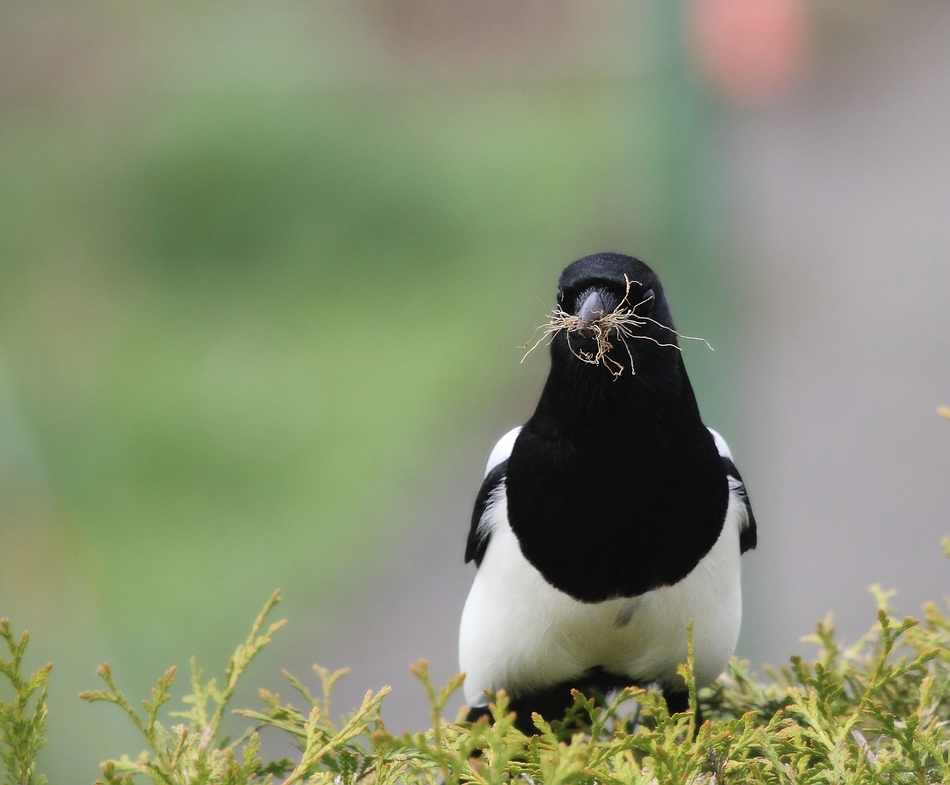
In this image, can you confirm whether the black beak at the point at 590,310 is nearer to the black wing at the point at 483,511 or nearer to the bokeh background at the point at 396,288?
the black wing at the point at 483,511

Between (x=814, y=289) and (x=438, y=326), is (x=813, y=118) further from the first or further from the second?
(x=438, y=326)

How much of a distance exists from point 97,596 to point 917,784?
10.9ft

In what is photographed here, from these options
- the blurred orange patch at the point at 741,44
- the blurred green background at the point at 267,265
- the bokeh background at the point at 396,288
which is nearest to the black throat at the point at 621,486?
the bokeh background at the point at 396,288

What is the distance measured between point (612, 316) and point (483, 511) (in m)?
Result: 0.47

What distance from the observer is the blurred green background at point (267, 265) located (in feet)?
14.2

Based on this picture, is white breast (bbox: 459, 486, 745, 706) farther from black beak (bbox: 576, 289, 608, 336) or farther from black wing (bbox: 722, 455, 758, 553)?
black beak (bbox: 576, 289, 608, 336)

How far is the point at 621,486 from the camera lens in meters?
1.56

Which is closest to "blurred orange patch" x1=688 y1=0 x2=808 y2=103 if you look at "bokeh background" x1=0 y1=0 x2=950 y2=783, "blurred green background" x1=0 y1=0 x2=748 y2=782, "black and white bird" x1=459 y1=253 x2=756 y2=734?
"bokeh background" x1=0 y1=0 x2=950 y2=783

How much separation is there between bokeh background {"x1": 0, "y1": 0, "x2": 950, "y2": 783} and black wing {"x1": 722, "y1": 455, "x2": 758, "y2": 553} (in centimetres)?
92

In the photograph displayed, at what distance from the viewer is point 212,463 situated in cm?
473

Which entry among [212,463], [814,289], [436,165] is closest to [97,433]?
[212,463]

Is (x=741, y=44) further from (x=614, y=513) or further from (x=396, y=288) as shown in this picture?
(x=396, y=288)

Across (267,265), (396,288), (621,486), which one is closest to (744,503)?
(621,486)

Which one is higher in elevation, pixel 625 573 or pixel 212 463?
pixel 212 463
